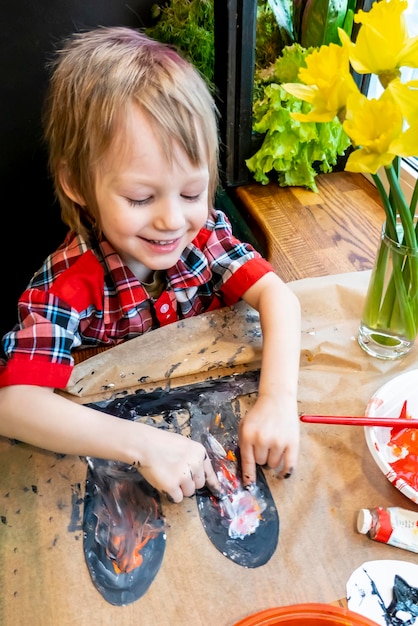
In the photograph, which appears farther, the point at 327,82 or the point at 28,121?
the point at 28,121

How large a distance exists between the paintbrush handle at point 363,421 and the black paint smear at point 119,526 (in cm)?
21

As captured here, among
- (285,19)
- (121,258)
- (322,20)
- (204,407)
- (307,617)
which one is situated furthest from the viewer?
(285,19)

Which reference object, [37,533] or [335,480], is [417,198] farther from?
[37,533]

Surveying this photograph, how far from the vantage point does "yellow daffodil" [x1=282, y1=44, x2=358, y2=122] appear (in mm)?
592

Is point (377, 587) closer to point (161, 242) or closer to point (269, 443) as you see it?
point (269, 443)

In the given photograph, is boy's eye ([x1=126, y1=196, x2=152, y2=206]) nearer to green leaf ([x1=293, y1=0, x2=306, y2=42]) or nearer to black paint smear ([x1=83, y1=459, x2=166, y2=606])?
black paint smear ([x1=83, y1=459, x2=166, y2=606])

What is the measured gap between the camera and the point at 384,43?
56 cm

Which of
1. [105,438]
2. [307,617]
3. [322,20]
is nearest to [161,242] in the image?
[105,438]

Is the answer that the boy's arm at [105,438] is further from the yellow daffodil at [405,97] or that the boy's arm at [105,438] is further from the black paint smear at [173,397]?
the yellow daffodil at [405,97]

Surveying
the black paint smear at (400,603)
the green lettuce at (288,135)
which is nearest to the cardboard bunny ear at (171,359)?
the black paint smear at (400,603)

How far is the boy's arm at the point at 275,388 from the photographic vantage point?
0.65 m

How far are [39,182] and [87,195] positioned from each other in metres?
0.47

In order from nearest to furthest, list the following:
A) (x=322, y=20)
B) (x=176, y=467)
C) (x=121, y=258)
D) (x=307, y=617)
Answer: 1. (x=307, y=617)
2. (x=176, y=467)
3. (x=121, y=258)
4. (x=322, y=20)

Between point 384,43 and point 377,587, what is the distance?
551 mm
